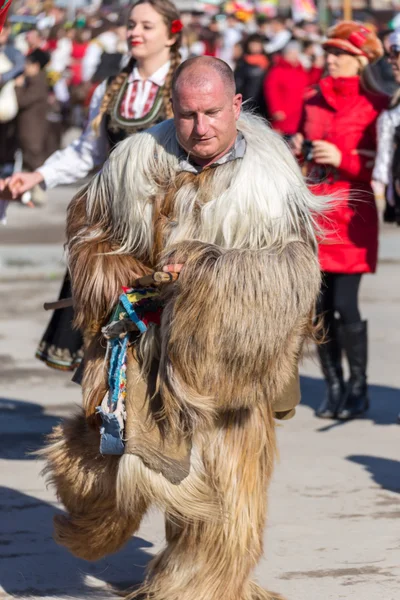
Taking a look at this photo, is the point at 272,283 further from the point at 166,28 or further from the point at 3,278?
the point at 3,278

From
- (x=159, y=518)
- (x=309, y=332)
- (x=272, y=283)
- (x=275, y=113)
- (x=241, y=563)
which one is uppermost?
(x=272, y=283)

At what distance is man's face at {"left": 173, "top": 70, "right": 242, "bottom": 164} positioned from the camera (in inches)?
133

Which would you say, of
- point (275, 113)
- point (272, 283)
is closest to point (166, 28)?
point (272, 283)

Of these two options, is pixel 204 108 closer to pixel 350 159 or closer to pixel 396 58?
pixel 350 159

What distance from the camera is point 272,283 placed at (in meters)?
3.23

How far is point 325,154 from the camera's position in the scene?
18.9 feet

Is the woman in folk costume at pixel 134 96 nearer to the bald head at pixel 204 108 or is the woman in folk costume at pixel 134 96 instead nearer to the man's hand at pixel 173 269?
the bald head at pixel 204 108

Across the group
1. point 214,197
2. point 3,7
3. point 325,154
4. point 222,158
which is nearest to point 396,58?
point 325,154

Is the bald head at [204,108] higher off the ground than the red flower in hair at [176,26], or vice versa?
the bald head at [204,108]

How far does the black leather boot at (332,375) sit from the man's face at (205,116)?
3.00 meters

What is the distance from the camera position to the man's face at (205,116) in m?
3.38

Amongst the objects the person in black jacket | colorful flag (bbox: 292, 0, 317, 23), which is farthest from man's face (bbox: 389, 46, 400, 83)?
colorful flag (bbox: 292, 0, 317, 23)

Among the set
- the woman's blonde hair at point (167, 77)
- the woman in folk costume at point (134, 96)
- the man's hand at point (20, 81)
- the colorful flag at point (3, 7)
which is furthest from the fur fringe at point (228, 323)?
the man's hand at point (20, 81)

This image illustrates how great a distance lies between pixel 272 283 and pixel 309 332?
0.42 meters
